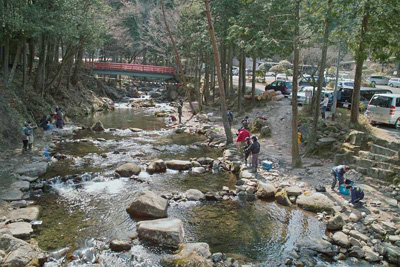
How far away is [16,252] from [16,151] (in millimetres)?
9627

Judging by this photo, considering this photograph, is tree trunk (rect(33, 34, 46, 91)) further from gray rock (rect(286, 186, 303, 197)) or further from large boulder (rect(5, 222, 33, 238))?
gray rock (rect(286, 186, 303, 197))

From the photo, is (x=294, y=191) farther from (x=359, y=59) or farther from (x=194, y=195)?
(x=359, y=59)

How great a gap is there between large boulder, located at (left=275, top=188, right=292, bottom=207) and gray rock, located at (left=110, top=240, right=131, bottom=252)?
18.4 ft

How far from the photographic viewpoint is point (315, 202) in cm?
1163

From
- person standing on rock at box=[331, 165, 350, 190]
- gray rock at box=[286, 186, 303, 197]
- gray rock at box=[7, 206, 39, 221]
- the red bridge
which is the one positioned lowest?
gray rock at box=[7, 206, 39, 221]

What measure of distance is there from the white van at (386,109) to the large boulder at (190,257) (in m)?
12.1

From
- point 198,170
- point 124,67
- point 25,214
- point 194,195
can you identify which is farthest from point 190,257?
point 124,67

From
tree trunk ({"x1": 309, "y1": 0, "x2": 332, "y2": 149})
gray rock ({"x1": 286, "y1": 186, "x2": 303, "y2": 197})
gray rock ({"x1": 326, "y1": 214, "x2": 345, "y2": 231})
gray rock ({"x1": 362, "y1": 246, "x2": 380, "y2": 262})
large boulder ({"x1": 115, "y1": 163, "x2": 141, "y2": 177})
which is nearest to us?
gray rock ({"x1": 362, "y1": 246, "x2": 380, "y2": 262})

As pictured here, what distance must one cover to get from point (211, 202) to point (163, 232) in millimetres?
3225

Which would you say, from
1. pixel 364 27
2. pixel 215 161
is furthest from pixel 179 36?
pixel 364 27

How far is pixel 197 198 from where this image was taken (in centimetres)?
1245

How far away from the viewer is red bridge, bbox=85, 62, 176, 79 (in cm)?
4222

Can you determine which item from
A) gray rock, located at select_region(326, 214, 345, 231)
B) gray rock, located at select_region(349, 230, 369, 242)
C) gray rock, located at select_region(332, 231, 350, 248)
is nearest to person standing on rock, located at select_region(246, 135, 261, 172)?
gray rock, located at select_region(326, 214, 345, 231)

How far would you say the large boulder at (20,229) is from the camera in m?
9.29
